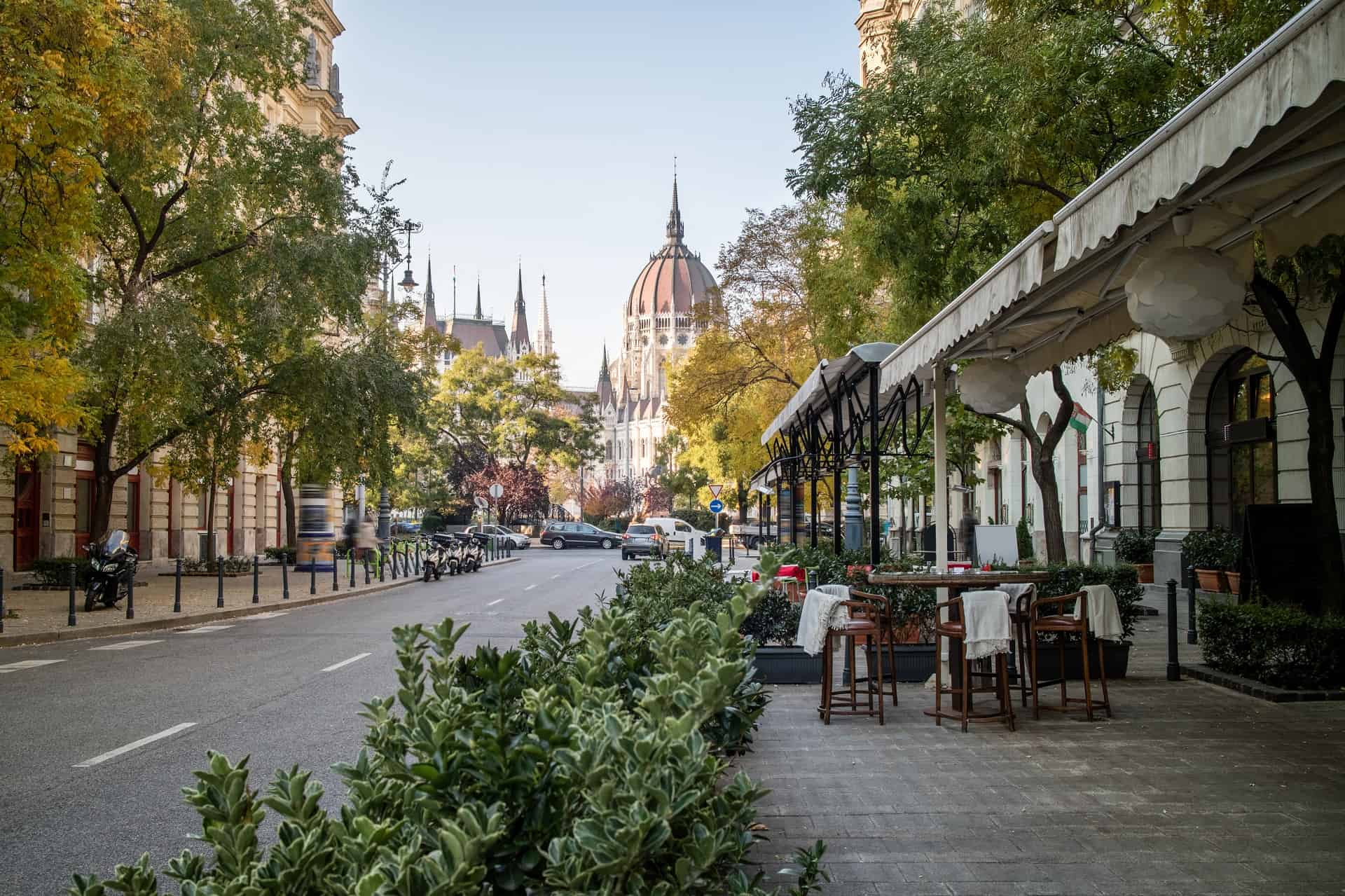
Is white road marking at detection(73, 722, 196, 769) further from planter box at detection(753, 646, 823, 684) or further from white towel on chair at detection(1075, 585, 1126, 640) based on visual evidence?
white towel on chair at detection(1075, 585, 1126, 640)

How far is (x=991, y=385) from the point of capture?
421 inches

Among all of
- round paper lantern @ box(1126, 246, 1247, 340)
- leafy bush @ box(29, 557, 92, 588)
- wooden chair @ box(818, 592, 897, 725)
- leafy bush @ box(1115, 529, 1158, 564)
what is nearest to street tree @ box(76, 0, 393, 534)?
leafy bush @ box(29, 557, 92, 588)

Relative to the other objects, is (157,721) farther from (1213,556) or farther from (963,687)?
(1213,556)

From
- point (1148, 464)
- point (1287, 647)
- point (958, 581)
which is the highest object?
point (1148, 464)

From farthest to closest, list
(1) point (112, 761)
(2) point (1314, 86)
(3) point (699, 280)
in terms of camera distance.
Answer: (3) point (699, 280)
(1) point (112, 761)
(2) point (1314, 86)

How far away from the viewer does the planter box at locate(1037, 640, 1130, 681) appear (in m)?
10.7

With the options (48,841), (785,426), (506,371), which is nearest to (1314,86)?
(48,841)

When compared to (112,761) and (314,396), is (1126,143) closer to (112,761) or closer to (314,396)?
(112,761)

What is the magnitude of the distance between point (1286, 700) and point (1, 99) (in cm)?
1515

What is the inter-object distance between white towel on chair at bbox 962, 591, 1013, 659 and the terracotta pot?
13176mm

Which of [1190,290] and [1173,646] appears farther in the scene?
[1173,646]

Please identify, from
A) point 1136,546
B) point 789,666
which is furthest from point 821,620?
point 1136,546

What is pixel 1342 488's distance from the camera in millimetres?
16812

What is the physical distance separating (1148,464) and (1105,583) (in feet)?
46.8
